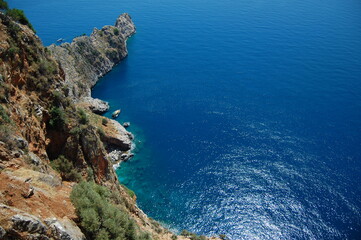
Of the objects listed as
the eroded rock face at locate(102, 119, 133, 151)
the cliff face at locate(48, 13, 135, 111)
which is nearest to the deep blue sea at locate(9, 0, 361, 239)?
the eroded rock face at locate(102, 119, 133, 151)

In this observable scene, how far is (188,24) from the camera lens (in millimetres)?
160250

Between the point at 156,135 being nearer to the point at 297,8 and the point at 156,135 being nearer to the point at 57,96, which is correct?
the point at 57,96

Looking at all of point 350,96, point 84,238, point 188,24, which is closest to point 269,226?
point 84,238

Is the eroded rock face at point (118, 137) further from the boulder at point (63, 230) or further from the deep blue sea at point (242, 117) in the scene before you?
the boulder at point (63, 230)

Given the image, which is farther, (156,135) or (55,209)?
(156,135)

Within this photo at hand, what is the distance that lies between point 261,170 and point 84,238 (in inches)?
2226

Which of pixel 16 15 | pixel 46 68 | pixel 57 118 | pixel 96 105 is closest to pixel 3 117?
pixel 57 118

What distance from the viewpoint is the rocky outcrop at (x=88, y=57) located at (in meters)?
94.8

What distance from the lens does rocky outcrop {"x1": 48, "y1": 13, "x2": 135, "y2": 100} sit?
94.8m

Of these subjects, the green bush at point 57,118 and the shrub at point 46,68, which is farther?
the shrub at point 46,68

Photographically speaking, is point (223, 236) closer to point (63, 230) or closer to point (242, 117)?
point (242, 117)

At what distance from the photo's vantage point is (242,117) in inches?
3499

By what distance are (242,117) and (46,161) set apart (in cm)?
6746

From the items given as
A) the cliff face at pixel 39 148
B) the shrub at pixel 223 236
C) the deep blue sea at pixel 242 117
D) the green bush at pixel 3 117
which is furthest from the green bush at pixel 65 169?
the shrub at pixel 223 236
